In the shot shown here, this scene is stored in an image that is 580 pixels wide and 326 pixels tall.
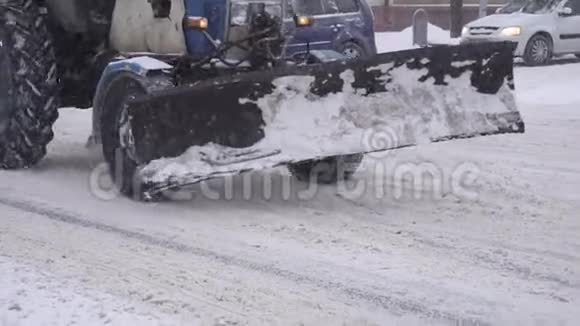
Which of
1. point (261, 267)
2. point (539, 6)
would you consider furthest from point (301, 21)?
point (539, 6)

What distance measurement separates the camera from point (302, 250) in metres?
5.27

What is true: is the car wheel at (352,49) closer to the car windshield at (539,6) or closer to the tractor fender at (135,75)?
the car windshield at (539,6)

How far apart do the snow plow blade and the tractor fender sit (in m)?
0.32

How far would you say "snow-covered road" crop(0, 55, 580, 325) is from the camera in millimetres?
4336

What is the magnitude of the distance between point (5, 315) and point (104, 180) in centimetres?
289

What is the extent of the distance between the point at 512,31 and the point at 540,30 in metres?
0.55

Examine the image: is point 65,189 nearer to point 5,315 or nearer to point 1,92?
point 1,92

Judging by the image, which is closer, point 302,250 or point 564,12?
point 302,250

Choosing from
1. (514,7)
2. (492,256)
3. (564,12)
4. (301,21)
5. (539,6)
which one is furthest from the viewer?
(514,7)

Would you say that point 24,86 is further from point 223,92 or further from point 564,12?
point 564,12

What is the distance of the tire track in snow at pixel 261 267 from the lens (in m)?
4.30

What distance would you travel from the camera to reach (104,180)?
7051mm

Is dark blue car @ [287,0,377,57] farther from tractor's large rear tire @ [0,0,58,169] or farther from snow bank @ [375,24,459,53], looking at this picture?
tractor's large rear tire @ [0,0,58,169]

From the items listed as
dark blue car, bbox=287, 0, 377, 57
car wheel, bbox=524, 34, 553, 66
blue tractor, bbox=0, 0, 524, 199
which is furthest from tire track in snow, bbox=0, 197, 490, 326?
car wheel, bbox=524, 34, 553, 66
